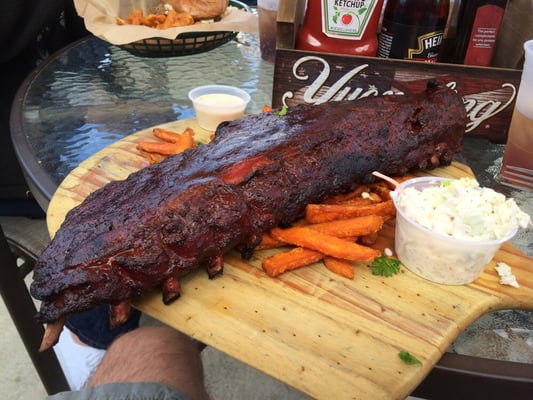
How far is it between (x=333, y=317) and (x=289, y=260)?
247 mm

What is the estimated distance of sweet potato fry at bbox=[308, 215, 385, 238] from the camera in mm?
1651

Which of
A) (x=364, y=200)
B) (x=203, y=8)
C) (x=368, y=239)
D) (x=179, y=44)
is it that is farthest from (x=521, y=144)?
(x=203, y=8)

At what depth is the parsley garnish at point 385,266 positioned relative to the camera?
63.2 inches

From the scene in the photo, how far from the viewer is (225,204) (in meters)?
1.51

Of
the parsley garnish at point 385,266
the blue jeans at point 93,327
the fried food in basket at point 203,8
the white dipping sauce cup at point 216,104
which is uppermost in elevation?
the fried food in basket at point 203,8

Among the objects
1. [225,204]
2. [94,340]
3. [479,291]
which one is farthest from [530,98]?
[94,340]

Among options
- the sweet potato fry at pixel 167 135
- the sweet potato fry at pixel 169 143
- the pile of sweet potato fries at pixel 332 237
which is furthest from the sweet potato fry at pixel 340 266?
the sweet potato fry at pixel 167 135

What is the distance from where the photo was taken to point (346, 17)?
2.37 metres

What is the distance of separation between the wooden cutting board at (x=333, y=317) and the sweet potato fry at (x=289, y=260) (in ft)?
0.09

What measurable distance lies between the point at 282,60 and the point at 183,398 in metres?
1.73

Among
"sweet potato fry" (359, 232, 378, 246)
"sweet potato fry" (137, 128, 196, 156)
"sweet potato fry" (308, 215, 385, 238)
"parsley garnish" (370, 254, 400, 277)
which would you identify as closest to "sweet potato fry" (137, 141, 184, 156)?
"sweet potato fry" (137, 128, 196, 156)

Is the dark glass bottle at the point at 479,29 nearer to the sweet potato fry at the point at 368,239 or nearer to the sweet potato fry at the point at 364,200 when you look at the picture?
the sweet potato fry at the point at 364,200

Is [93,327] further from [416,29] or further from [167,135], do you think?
[416,29]

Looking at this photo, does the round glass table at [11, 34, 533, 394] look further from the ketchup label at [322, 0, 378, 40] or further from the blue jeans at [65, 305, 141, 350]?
the blue jeans at [65, 305, 141, 350]
